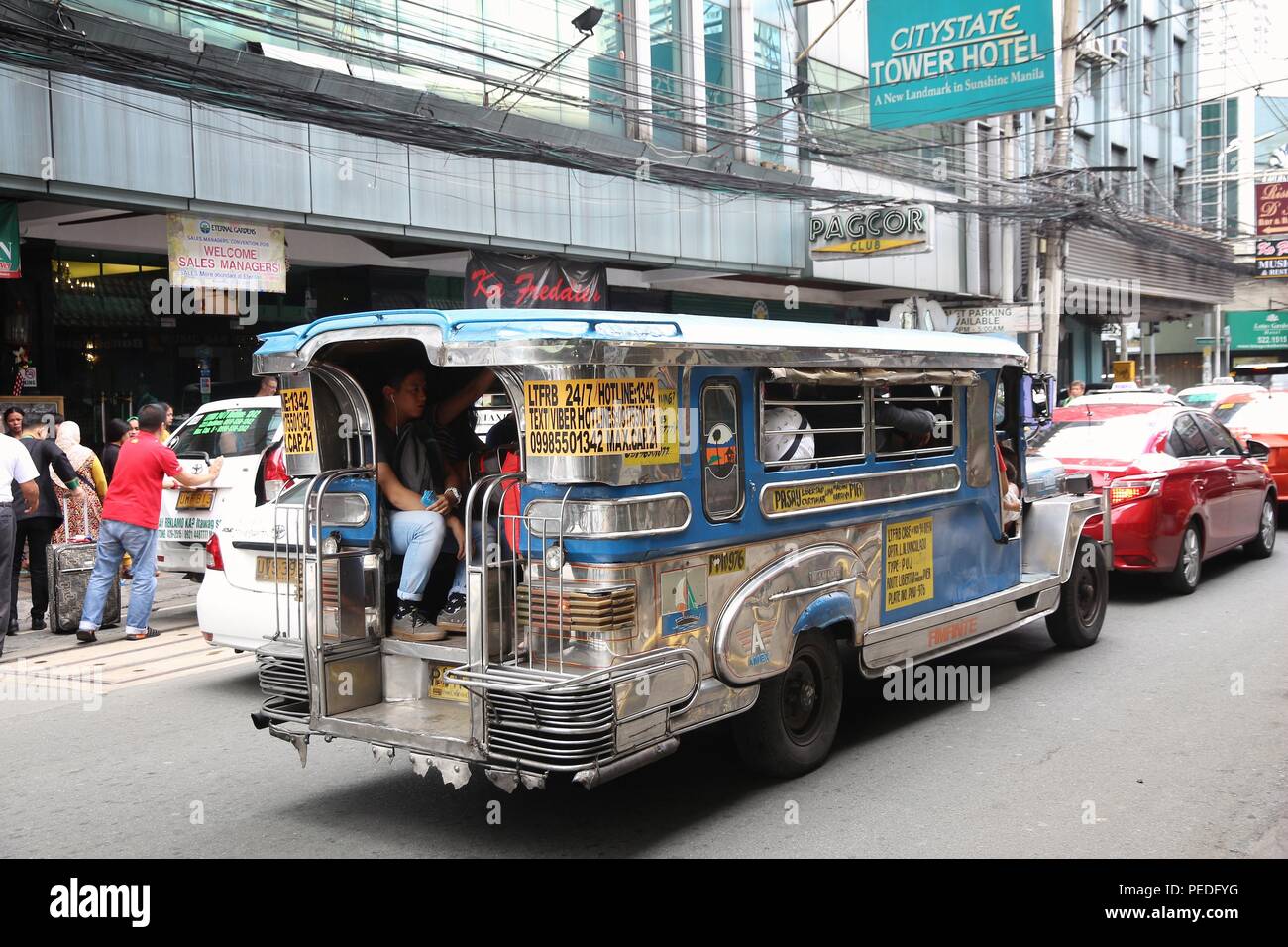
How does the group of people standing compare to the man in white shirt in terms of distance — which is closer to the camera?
the man in white shirt

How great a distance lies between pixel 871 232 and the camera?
19.9 meters

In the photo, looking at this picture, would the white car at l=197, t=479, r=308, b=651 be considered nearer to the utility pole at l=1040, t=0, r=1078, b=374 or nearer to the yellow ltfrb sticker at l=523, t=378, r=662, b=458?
the yellow ltfrb sticker at l=523, t=378, r=662, b=458

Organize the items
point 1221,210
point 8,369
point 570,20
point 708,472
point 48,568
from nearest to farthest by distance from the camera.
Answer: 1. point 708,472
2. point 48,568
3. point 8,369
4. point 570,20
5. point 1221,210

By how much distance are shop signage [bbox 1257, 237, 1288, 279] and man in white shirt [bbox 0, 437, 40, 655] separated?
34.8 meters

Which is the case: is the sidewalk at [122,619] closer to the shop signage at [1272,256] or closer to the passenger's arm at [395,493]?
the passenger's arm at [395,493]

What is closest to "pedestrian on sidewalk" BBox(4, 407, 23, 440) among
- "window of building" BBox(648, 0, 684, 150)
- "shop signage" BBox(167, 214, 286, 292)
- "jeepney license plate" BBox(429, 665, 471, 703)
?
"shop signage" BBox(167, 214, 286, 292)

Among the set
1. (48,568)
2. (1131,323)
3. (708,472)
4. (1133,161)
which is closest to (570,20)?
(48,568)

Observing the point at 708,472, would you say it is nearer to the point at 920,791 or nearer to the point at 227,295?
the point at 920,791

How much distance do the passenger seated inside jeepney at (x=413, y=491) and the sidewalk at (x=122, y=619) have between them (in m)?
5.34

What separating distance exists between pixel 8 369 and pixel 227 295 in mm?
2542

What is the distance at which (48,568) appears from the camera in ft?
36.0

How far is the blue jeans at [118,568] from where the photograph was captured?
973cm

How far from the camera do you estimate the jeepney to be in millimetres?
4727

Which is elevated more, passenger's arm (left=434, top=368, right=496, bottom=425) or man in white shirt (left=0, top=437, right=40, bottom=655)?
passenger's arm (left=434, top=368, right=496, bottom=425)
